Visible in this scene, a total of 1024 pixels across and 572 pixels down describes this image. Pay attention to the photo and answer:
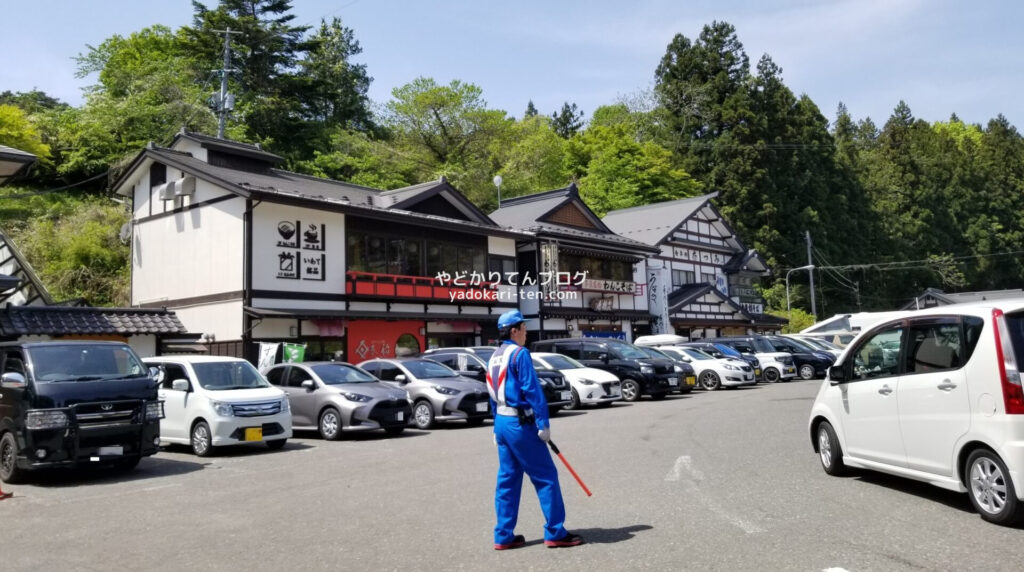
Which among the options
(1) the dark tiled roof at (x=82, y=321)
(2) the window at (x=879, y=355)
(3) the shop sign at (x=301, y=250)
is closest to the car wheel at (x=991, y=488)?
(2) the window at (x=879, y=355)

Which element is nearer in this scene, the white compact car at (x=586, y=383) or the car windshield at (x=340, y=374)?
the car windshield at (x=340, y=374)

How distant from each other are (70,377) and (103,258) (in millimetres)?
22114

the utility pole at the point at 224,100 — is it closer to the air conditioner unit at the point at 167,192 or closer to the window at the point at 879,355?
the air conditioner unit at the point at 167,192

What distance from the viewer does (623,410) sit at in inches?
688

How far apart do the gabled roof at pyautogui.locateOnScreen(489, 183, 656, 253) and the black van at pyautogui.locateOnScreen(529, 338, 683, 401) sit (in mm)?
10587

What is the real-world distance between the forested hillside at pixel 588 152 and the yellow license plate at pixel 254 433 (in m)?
19.0

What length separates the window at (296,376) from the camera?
14727mm

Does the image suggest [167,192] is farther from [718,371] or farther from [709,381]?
[718,371]

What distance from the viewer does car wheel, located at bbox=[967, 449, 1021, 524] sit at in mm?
5426

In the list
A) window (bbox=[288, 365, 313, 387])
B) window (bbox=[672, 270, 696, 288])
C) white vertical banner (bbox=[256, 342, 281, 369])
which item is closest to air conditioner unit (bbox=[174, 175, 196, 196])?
white vertical banner (bbox=[256, 342, 281, 369])

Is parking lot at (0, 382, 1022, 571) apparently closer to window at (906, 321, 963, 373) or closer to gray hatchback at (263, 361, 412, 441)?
window at (906, 321, 963, 373)

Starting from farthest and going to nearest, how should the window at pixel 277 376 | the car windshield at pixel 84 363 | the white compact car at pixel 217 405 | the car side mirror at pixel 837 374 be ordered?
the window at pixel 277 376 → the white compact car at pixel 217 405 → the car windshield at pixel 84 363 → the car side mirror at pixel 837 374

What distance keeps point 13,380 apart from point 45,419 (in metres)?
0.69

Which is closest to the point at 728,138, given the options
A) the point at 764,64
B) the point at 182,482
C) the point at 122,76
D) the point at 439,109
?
the point at 764,64
